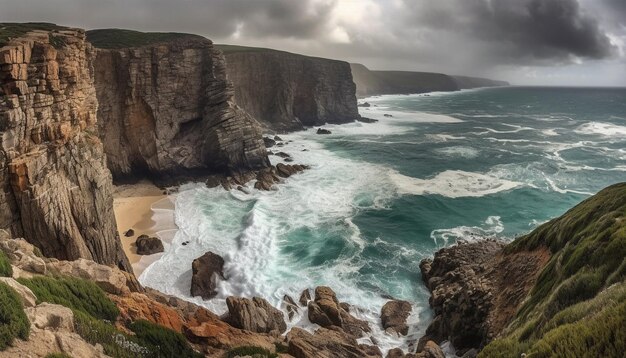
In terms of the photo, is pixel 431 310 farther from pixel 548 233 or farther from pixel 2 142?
pixel 2 142

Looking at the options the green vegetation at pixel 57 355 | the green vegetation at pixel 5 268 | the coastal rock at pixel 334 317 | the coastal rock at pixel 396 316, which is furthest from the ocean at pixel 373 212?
the green vegetation at pixel 57 355

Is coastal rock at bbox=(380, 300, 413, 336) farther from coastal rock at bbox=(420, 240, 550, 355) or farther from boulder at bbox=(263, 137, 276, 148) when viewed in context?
boulder at bbox=(263, 137, 276, 148)

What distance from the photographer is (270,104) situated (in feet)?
303

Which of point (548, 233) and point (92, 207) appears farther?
point (92, 207)

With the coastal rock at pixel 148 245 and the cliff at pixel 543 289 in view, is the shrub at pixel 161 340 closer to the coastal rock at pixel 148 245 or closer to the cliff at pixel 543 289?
the cliff at pixel 543 289

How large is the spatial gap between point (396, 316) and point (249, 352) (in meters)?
12.6

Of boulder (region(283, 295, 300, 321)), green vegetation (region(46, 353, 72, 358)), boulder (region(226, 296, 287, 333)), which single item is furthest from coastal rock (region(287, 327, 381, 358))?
green vegetation (region(46, 353, 72, 358))

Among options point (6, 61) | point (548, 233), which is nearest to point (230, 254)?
point (6, 61)

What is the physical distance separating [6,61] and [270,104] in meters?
73.8

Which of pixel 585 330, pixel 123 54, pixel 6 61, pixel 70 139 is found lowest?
pixel 585 330

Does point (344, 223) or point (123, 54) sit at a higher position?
point (123, 54)

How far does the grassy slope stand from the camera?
803 cm

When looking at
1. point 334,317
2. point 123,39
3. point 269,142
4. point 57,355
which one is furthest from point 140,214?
point 269,142

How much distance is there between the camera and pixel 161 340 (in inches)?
569
